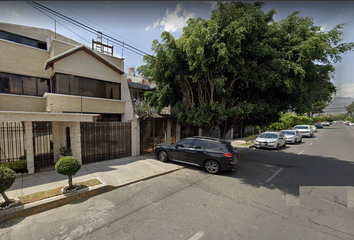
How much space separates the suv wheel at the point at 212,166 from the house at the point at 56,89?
471 cm

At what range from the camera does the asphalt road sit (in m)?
3.41

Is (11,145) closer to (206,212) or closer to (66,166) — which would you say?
(66,166)

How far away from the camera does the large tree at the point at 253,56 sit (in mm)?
6820

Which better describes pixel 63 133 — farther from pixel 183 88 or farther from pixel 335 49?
pixel 335 49

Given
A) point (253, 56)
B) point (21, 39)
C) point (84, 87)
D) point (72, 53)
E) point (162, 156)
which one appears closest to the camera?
point (253, 56)

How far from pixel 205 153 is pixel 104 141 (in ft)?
18.3

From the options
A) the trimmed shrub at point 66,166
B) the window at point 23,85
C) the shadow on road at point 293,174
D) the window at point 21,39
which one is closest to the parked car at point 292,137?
the shadow on road at point 293,174

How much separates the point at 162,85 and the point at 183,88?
1.38 meters

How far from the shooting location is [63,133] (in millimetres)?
8320

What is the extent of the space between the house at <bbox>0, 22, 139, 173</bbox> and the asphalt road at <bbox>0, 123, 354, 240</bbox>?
416 centimetres

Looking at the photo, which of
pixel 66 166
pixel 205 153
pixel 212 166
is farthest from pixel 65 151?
pixel 212 166

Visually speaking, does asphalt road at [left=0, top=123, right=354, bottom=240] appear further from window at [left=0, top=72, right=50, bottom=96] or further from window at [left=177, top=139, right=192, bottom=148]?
window at [left=0, top=72, right=50, bottom=96]

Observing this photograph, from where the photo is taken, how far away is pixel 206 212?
420 cm

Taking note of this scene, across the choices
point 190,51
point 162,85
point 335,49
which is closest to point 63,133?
point 162,85
